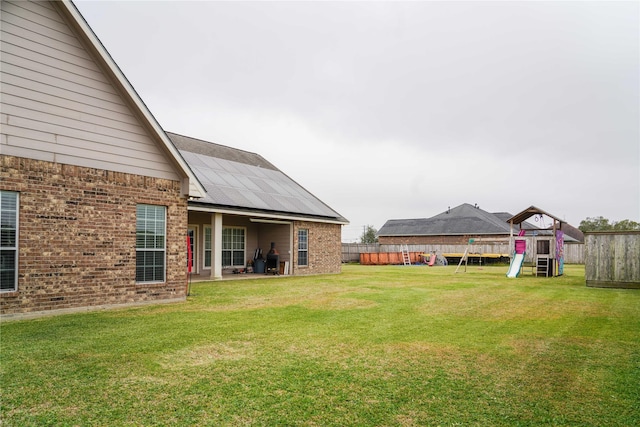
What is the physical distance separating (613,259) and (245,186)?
1592 cm

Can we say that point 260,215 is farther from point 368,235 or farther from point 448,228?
point 368,235

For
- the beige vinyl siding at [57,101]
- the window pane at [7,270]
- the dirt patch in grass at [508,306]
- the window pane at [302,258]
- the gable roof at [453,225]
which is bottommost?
the dirt patch in grass at [508,306]

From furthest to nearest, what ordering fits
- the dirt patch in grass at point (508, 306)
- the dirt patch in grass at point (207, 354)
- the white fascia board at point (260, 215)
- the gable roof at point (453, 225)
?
the gable roof at point (453, 225)
the white fascia board at point (260, 215)
the dirt patch in grass at point (508, 306)
the dirt patch in grass at point (207, 354)

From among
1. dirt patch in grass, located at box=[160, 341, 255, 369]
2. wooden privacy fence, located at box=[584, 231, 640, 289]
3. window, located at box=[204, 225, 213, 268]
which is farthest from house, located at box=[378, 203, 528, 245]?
dirt patch in grass, located at box=[160, 341, 255, 369]

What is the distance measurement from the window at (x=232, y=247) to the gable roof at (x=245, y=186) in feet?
7.69

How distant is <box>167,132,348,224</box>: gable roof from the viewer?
1752cm

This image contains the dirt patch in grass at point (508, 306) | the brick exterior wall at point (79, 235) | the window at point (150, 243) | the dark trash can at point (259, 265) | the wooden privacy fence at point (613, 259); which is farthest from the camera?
the dark trash can at point (259, 265)

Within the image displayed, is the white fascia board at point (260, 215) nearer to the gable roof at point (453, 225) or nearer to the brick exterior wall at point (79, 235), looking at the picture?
the brick exterior wall at point (79, 235)

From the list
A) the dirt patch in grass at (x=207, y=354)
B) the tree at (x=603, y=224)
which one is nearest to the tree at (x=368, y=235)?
the tree at (x=603, y=224)

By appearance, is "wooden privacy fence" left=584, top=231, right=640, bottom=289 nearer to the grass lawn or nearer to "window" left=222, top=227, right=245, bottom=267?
the grass lawn

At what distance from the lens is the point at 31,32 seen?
26.9 ft

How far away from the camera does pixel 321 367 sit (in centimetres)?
513

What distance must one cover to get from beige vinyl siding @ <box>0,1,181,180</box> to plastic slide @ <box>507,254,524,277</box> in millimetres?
18281

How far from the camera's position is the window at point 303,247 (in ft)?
67.1
